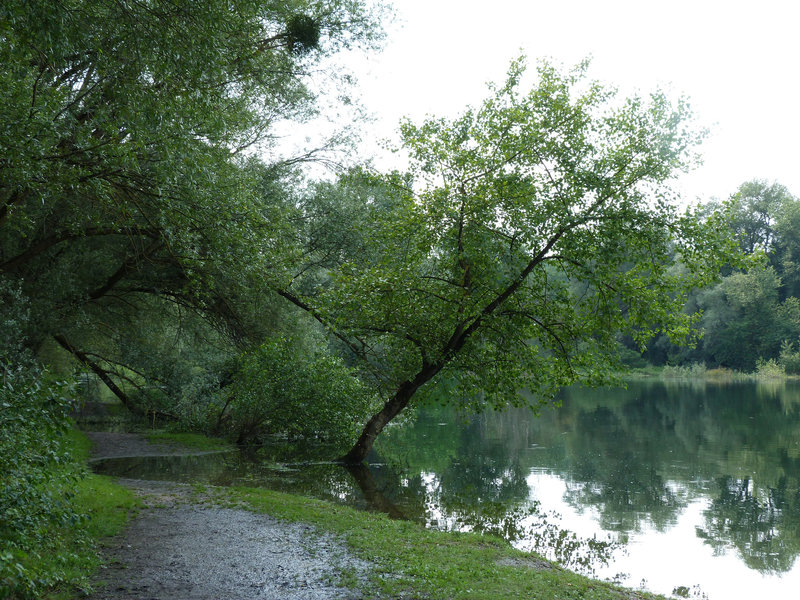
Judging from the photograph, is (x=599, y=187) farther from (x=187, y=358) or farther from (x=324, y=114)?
(x=187, y=358)

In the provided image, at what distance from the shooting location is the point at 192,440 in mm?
25500

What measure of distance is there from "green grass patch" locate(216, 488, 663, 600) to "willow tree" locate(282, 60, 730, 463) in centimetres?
549

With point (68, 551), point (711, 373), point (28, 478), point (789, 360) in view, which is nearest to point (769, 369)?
point (789, 360)

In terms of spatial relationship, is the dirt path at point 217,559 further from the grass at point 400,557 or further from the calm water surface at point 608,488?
the calm water surface at point 608,488

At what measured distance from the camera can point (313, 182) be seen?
20125 mm

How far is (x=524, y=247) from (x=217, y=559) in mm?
10491

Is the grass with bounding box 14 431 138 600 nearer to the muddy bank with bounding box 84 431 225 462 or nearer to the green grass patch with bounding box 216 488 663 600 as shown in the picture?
the green grass patch with bounding box 216 488 663 600

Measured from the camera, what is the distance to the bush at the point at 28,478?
6305 mm

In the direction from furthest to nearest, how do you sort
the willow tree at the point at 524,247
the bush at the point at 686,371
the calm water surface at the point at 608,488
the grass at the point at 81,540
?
the bush at the point at 686,371
the willow tree at the point at 524,247
the calm water surface at the point at 608,488
the grass at the point at 81,540

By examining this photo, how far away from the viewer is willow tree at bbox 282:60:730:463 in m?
15.1

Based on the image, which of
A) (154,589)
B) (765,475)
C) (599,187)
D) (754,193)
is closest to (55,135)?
(154,589)

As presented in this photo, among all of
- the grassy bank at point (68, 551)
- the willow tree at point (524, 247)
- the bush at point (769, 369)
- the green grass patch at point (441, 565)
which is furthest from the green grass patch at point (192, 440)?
the bush at point (769, 369)

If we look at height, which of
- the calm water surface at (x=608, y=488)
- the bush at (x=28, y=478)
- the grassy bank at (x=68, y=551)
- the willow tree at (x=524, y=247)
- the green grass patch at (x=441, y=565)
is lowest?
the calm water surface at (x=608, y=488)

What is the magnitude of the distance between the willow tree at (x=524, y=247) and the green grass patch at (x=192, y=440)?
9434mm
